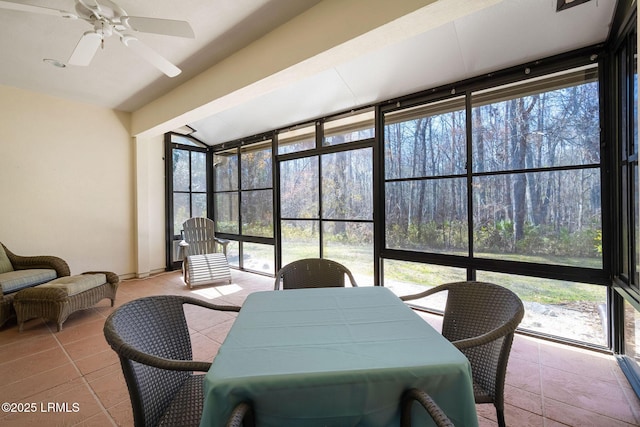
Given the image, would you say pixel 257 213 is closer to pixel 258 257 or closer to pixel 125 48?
pixel 258 257

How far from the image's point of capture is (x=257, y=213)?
5.27 meters

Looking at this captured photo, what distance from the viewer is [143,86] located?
12.6ft

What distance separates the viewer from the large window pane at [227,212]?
5680mm

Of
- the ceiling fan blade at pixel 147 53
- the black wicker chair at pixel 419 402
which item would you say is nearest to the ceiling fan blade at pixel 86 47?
the ceiling fan blade at pixel 147 53

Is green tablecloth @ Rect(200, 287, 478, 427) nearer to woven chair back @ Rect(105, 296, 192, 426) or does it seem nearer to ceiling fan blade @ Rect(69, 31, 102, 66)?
woven chair back @ Rect(105, 296, 192, 426)

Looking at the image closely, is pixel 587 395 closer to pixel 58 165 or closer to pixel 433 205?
pixel 433 205

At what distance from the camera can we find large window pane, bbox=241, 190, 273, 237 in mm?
5074

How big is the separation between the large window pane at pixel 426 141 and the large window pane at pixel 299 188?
52.1 inches

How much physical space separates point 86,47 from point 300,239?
3.44 meters

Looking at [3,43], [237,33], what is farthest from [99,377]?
[3,43]

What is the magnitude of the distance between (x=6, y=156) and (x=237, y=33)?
3769 mm

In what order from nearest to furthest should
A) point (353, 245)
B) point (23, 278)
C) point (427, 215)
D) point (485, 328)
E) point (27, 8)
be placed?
1. point (485, 328)
2. point (27, 8)
3. point (23, 278)
4. point (427, 215)
5. point (353, 245)

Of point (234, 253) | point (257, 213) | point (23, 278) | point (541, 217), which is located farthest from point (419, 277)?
point (23, 278)

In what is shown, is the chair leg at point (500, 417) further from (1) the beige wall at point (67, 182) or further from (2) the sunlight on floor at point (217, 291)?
(1) the beige wall at point (67, 182)
